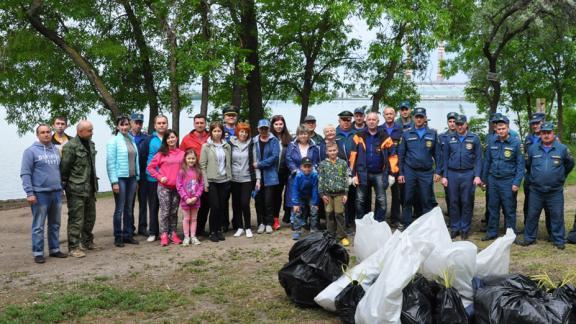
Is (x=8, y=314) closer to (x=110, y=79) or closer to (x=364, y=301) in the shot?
(x=364, y=301)

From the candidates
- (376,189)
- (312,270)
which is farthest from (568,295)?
(376,189)

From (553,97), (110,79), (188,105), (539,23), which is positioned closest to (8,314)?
(110,79)

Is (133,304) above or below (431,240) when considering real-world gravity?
below

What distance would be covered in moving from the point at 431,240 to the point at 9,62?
1373cm

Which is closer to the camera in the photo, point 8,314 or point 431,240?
point 431,240

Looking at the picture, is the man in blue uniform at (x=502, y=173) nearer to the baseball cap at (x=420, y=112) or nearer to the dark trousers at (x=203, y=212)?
the baseball cap at (x=420, y=112)

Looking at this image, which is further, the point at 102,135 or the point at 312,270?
the point at 102,135

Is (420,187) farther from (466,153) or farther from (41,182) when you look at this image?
(41,182)

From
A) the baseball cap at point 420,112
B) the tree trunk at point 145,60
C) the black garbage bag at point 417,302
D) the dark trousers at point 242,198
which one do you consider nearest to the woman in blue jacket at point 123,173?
the dark trousers at point 242,198

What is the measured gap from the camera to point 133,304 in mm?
5191

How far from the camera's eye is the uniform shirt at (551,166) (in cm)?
709

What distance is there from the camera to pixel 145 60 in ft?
50.4

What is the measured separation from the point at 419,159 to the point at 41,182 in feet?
15.9

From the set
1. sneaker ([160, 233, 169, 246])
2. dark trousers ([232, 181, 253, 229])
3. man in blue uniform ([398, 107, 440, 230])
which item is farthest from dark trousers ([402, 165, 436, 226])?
sneaker ([160, 233, 169, 246])
